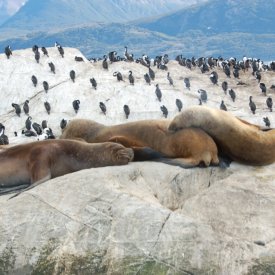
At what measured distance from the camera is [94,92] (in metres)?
29.1

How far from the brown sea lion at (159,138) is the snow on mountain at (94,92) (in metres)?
16.9

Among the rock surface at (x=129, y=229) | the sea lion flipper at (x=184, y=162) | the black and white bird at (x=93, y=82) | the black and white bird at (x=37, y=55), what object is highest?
the sea lion flipper at (x=184, y=162)

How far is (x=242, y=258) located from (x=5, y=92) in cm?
2547

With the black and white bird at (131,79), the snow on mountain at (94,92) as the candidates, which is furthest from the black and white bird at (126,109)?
the black and white bird at (131,79)

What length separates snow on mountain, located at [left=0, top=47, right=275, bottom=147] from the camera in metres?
27.2

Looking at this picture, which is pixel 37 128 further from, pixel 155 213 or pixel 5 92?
pixel 155 213

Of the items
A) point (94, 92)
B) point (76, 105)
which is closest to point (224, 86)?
point (94, 92)

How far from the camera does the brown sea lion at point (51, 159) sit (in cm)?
722

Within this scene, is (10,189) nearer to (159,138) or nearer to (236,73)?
(159,138)

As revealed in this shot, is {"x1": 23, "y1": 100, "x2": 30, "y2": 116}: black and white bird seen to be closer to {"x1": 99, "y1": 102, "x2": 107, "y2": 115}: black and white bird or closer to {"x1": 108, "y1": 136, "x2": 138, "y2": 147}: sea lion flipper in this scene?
{"x1": 99, "y1": 102, "x2": 107, "y2": 115}: black and white bird

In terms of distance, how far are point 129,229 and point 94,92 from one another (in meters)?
23.5

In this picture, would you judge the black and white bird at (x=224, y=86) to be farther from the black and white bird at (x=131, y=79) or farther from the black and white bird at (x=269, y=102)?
the black and white bird at (x=131, y=79)

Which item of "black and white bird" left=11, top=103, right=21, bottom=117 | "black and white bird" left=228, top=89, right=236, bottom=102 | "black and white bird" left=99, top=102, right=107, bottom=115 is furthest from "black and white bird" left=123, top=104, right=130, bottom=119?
"black and white bird" left=228, top=89, right=236, bottom=102

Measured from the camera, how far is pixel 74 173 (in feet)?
22.6
